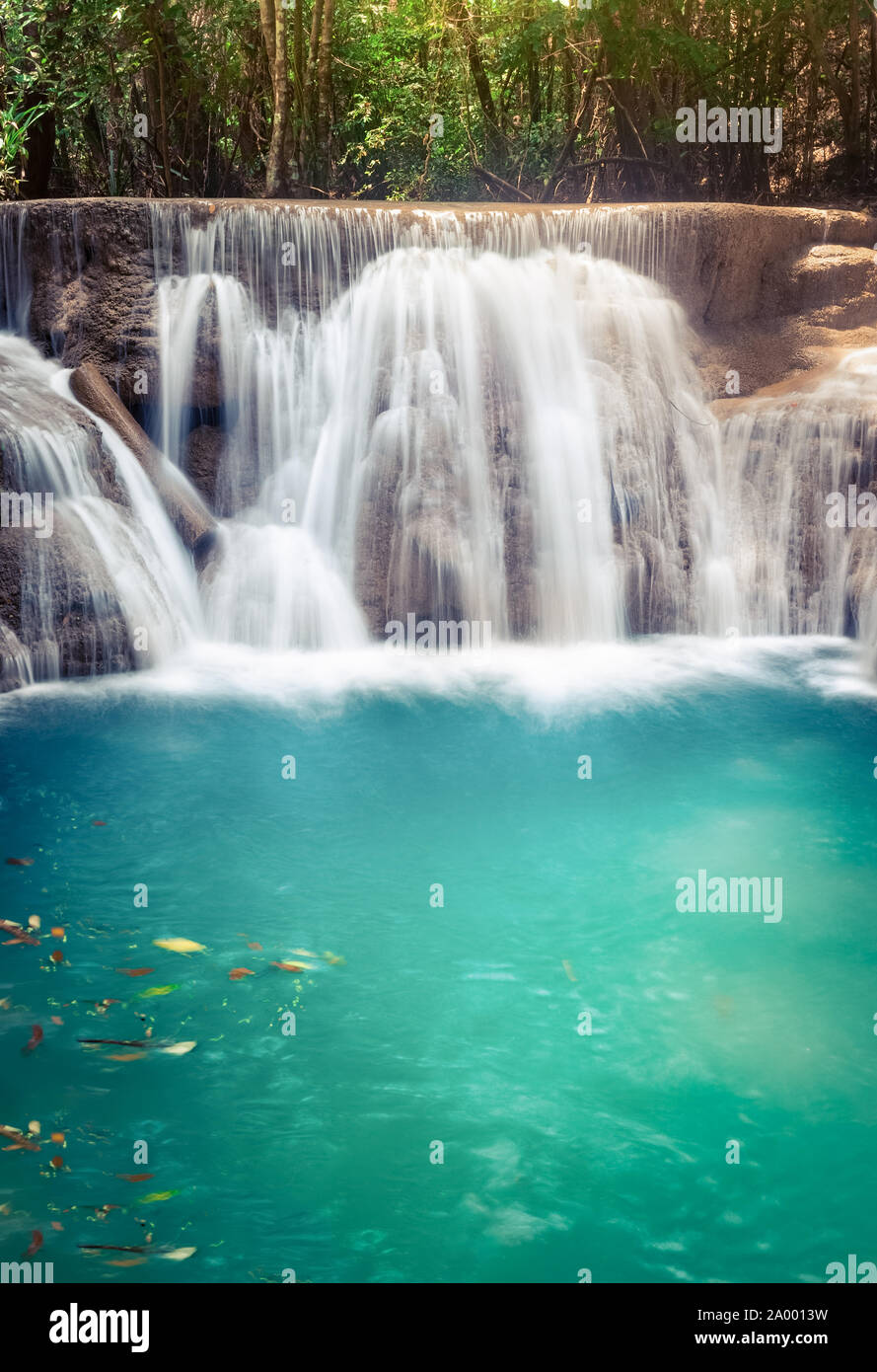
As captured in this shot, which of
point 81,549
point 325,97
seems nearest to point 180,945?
point 81,549

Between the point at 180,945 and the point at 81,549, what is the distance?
4.70m

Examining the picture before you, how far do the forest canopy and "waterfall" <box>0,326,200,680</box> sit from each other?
245 inches

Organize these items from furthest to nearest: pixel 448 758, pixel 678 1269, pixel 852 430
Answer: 1. pixel 852 430
2. pixel 448 758
3. pixel 678 1269

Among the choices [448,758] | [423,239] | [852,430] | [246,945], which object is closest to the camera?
[246,945]

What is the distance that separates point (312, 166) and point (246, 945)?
12572 millimetres

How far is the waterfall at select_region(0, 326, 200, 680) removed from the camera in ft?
29.9

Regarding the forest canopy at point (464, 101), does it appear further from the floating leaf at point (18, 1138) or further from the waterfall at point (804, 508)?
the floating leaf at point (18, 1138)

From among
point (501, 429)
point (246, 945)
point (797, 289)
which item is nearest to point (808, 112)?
point (797, 289)

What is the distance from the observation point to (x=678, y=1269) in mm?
3887

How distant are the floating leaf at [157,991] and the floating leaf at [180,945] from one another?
280 millimetres

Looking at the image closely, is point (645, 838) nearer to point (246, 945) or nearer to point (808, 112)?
point (246, 945)

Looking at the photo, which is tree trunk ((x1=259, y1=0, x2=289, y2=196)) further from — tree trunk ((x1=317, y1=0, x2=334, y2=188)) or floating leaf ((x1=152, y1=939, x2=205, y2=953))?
floating leaf ((x1=152, y1=939, x2=205, y2=953))

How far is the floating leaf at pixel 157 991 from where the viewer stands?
5.20 m
